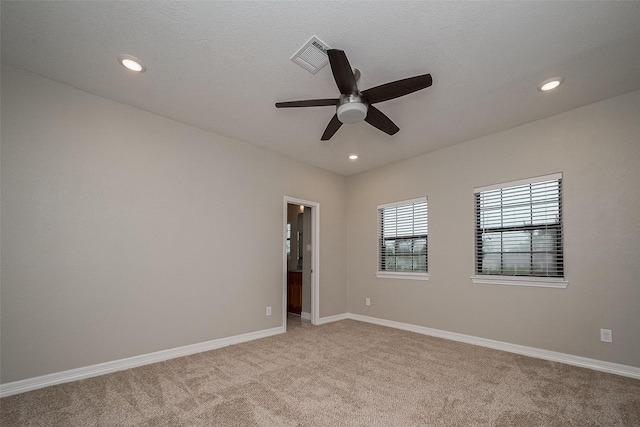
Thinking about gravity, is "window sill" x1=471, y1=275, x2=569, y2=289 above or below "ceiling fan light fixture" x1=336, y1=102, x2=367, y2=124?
below

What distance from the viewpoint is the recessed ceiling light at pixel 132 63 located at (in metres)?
2.55

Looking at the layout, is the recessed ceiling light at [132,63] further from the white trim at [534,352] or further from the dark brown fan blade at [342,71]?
the white trim at [534,352]

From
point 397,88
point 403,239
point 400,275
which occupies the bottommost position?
point 400,275

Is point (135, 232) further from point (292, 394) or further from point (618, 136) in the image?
point (618, 136)

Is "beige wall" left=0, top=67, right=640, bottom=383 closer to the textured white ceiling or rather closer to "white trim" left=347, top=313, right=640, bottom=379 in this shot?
"white trim" left=347, top=313, right=640, bottom=379

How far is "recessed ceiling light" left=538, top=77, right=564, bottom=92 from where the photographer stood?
280 centimetres

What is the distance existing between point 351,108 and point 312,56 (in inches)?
21.1

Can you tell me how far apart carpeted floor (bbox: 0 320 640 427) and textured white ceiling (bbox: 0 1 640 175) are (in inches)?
109

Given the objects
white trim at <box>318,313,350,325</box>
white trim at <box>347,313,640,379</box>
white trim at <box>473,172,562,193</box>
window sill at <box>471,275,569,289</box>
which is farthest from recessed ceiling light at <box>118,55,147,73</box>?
white trim at <box>347,313,640,379</box>

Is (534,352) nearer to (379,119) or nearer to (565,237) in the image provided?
(565,237)

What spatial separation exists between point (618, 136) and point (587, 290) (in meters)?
1.63

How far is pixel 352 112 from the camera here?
2516 millimetres

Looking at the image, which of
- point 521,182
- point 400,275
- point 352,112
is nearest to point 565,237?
point 521,182

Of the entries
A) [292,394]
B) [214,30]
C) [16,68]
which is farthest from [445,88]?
[16,68]
